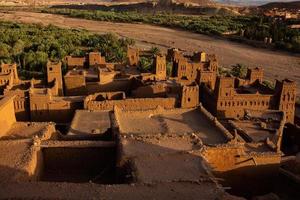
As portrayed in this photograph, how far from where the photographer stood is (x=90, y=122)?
663 inches

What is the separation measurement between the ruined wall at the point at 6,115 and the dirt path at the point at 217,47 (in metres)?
29.2

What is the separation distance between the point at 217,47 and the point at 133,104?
42767 mm

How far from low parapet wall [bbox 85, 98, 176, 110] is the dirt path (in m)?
22.9

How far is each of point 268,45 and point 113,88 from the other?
42.5m

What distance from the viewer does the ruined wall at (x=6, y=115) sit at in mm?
15367

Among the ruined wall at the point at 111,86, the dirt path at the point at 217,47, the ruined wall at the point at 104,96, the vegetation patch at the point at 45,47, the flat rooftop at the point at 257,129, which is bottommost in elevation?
the dirt path at the point at 217,47

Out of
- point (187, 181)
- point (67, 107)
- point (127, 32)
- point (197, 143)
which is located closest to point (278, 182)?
point (197, 143)

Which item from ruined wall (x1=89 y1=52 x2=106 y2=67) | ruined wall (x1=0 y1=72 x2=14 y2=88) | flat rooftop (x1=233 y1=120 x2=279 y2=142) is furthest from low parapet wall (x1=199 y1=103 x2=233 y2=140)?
ruined wall (x1=89 y1=52 x2=106 y2=67)

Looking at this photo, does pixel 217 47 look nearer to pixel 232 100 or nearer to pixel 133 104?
pixel 232 100

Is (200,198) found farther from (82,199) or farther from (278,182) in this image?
(278,182)

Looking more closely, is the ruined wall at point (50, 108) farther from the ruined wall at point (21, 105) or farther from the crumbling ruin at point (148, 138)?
the ruined wall at point (21, 105)

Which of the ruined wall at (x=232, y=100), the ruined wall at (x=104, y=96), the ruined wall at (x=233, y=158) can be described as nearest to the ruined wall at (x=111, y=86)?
the ruined wall at (x=104, y=96)

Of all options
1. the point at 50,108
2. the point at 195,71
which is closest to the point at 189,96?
the point at 195,71

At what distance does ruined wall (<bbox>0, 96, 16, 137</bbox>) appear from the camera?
50.4ft
